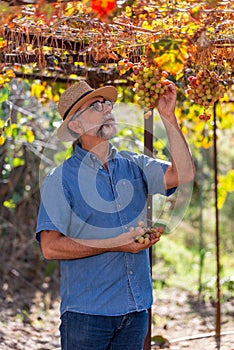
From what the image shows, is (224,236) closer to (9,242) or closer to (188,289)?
(188,289)

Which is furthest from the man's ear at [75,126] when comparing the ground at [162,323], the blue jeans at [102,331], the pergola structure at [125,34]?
the ground at [162,323]

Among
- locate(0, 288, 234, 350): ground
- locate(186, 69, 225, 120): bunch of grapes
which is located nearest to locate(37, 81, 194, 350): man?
locate(186, 69, 225, 120): bunch of grapes

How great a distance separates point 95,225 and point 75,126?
464 mm

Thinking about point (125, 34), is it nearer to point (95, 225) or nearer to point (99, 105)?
Result: point (99, 105)

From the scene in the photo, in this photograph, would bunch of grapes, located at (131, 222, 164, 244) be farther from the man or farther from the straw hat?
the straw hat

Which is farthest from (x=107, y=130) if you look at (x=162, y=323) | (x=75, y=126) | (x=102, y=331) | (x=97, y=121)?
(x=162, y=323)

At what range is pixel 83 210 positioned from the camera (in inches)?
117

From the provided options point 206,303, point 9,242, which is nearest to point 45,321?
point 9,242

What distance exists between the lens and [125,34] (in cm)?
331

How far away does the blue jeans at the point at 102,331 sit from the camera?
293 centimetres

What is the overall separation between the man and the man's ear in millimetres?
35

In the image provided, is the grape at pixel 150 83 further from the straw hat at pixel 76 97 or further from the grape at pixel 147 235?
the grape at pixel 147 235

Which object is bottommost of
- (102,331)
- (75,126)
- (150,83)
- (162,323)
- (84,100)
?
(162,323)

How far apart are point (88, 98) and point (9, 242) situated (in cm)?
470
